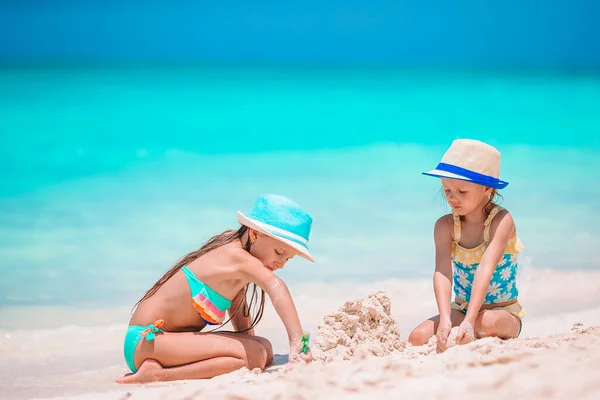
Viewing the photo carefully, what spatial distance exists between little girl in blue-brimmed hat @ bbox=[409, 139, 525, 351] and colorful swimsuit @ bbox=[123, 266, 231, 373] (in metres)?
0.97

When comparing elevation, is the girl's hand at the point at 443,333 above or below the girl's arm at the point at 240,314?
below

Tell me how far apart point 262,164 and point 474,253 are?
17.4ft

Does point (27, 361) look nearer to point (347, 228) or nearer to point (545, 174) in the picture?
point (347, 228)

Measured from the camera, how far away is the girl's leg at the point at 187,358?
297 centimetres

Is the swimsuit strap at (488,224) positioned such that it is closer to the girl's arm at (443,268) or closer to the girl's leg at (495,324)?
the girl's arm at (443,268)

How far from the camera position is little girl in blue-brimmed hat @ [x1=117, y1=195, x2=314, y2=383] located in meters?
2.97

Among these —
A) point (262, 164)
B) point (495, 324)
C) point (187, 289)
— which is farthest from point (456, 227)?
point (262, 164)

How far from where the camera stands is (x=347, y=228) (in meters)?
6.39

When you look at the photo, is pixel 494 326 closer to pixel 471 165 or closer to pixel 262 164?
pixel 471 165

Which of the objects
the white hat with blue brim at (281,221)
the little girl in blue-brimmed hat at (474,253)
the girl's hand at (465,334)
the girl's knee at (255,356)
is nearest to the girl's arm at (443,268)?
the little girl in blue-brimmed hat at (474,253)

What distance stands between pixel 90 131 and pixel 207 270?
7.27 meters

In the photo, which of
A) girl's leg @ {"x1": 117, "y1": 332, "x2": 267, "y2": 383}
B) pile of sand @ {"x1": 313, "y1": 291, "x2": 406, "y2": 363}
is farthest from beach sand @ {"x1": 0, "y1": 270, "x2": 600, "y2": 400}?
girl's leg @ {"x1": 117, "y1": 332, "x2": 267, "y2": 383}

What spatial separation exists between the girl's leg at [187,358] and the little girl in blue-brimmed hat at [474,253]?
89 cm

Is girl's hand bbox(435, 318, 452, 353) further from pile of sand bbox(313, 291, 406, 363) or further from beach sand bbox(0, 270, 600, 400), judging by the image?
pile of sand bbox(313, 291, 406, 363)
